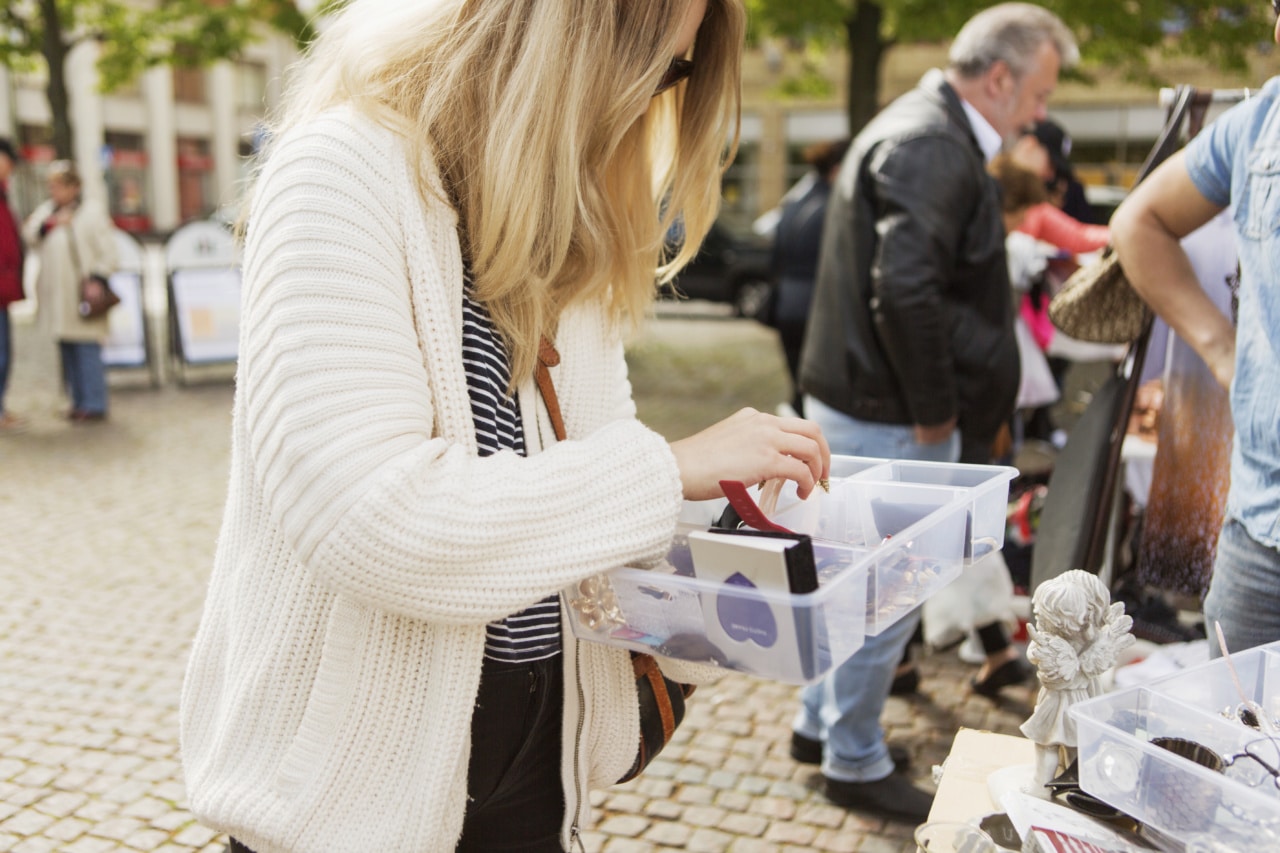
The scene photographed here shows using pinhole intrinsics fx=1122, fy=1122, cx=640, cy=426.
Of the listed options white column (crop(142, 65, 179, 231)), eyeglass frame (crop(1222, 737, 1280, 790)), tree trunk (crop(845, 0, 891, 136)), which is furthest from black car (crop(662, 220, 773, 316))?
white column (crop(142, 65, 179, 231))

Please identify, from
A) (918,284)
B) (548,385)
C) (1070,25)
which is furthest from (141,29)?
(548,385)

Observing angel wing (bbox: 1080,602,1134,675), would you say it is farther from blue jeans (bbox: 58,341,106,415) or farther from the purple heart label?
blue jeans (bbox: 58,341,106,415)

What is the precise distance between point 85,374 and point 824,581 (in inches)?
342

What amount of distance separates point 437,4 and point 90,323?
8.19 meters

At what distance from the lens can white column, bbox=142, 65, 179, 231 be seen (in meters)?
38.4

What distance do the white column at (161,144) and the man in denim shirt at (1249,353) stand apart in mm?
40457

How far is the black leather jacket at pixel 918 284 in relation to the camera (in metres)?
3.20

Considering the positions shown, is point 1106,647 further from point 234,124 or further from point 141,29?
point 234,124

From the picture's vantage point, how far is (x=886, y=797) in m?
3.21

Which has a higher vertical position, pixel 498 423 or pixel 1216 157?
pixel 1216 157

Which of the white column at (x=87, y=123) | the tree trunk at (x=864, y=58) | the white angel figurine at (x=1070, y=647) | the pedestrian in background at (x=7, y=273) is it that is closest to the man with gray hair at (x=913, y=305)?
the white angel figurine at (x=1070, y=647)

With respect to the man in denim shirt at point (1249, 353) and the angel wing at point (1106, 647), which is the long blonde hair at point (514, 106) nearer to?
the angel wing at point (1106, 647)

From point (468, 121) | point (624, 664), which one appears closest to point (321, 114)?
point (468, 121)

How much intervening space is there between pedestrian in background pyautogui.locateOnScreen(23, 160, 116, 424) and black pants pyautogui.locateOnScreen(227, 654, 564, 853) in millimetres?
8083
